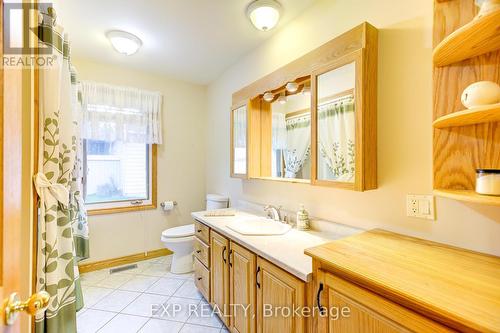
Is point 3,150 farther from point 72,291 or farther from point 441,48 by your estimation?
point 441,48

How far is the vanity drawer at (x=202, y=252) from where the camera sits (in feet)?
6.32

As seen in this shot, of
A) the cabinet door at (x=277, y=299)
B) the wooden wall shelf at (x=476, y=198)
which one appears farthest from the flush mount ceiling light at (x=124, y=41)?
the wooden wall shelf at (x=476, y=198)

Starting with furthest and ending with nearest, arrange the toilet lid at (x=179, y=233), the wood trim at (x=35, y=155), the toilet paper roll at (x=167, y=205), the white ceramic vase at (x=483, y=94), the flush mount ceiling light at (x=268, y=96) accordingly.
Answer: the toilet paper roll at (x=167, y=205) → the toilet lid at (x=179, y=233) → the flush mount ceiling light at (x=268, y=96) → the wood trim at (x=35, y=155) → the white ceramic vase at (x=483, y=94)

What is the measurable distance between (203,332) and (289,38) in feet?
8.03

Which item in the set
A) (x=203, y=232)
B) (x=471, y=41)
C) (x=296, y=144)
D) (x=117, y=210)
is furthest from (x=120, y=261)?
(x=471, y=41)

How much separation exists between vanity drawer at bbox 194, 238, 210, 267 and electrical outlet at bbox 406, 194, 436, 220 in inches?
57.6

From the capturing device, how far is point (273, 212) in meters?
1.95

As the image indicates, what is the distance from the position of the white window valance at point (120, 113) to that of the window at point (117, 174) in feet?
0.47

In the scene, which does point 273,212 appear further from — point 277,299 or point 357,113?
point 357,113

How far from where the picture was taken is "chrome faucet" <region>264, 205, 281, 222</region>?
1.91 metres

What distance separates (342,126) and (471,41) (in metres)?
0.65

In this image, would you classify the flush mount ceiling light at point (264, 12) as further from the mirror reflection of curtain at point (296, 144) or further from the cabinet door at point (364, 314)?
the cabinet door at point (364, 314)

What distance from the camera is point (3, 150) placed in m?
0.55

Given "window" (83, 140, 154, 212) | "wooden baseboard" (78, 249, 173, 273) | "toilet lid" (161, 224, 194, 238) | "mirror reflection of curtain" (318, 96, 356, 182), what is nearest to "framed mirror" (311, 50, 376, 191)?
"mirror reflection of curtain" (318, 96, 356, 182)
